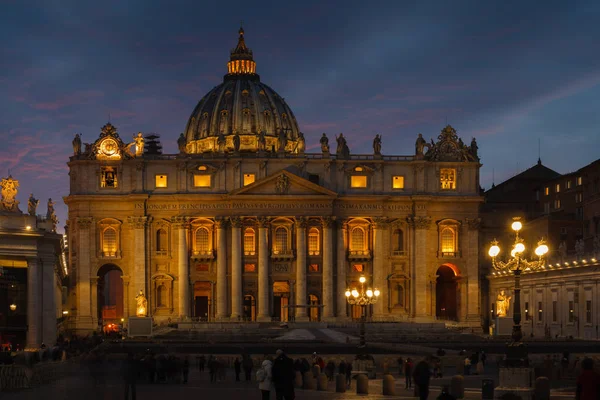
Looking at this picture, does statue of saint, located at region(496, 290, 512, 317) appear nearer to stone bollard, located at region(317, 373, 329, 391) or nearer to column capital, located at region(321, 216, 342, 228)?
column capital, located at region(321, 216, 342, 228)

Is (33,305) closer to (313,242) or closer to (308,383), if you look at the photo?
(308,383)

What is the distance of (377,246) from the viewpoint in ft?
368

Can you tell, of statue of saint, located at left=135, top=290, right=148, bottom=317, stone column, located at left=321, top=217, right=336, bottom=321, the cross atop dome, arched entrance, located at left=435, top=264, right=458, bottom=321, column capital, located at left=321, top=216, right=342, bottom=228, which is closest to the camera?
statue of saint, located at left=135, top=290, right=148, bottom=317

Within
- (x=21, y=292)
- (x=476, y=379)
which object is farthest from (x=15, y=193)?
(x=476, y=379)

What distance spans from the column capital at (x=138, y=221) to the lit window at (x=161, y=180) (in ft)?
12.0

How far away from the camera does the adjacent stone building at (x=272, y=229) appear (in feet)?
363

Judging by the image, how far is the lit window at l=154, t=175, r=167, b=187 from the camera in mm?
112438

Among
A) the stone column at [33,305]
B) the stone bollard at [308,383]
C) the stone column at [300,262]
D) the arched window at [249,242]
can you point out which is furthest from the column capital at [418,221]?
the stone bollard at [308,383]

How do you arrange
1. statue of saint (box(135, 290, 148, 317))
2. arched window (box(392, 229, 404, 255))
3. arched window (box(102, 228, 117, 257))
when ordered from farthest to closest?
arched window (box(392, 229, 404, 255)) → arched window (box(102, 228, 117, 257)) → statue of saint (box(135, 290, 148, 317))

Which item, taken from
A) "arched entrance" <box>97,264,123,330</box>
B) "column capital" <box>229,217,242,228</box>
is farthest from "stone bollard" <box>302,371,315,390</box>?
"arched entrance" <box>97,264,123,330</box>

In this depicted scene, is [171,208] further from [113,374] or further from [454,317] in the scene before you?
[113,374]

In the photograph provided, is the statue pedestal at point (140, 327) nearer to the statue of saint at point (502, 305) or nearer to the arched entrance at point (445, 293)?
the statue of saint at point (502, 305)

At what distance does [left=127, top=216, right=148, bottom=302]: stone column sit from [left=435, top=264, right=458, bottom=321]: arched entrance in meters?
29.1

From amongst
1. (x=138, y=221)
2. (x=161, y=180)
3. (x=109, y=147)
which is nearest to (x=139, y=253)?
(x=138, y=221)
